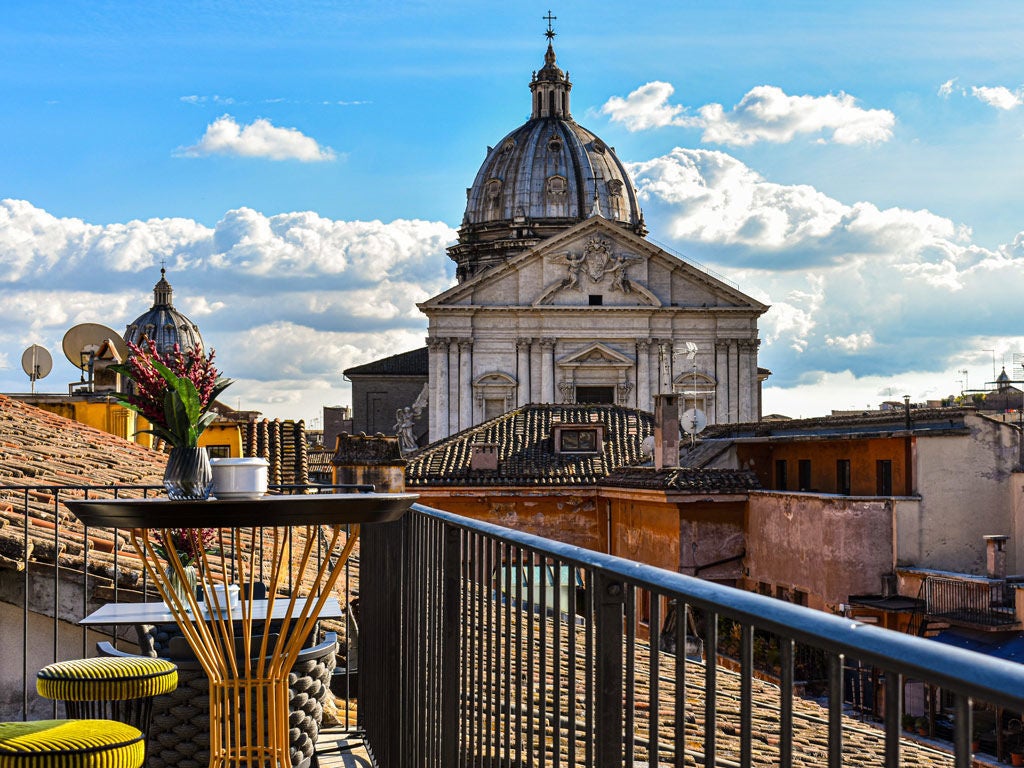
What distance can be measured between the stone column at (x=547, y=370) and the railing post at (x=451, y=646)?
129 feet

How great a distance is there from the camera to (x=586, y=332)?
139 feet

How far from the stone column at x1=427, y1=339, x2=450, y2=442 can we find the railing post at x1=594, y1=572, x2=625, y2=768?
133 feet

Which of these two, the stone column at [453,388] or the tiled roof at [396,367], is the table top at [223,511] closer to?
the stone column at [453,388]

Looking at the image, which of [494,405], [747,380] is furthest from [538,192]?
[747,380]

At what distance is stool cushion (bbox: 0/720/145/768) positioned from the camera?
120 inches

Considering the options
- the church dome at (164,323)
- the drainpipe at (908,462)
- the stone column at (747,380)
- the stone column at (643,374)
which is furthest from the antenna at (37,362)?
the church dome at (164,323)

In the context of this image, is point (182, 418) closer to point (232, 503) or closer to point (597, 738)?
point (232, 503)

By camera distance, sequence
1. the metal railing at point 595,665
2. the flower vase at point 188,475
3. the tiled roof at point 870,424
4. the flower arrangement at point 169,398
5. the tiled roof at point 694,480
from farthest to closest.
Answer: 1. the tiled roof at point 694,480
2. the tiled roof at point 870,424
3. the flower arrangement at point 169,398
4. the flower vase at point 188,475
5. the metal railing at point 595,665

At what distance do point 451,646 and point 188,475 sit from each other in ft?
2.65

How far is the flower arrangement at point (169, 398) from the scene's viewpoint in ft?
10.8

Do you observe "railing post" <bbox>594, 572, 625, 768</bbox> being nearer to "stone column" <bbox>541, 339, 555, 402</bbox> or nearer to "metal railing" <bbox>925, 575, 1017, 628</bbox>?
"metal railing" <bbox>925, 575, 1017, 628</bbox>

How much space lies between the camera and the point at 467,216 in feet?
186

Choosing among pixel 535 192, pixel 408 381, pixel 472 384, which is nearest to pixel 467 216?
pixel 535 192

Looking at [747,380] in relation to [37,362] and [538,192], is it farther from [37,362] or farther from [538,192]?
[37,362]
